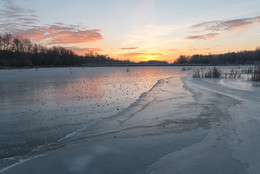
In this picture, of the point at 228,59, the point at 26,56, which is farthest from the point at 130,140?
the point at 228,59

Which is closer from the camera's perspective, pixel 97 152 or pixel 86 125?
pixel 97 152

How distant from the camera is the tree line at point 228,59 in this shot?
427 feet

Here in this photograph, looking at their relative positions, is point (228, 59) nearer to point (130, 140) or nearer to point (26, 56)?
point (26, 56)

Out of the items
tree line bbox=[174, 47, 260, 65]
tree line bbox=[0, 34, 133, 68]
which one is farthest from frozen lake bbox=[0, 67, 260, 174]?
tree line bbox=[174, 47, 260, 65]

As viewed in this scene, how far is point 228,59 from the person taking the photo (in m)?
148

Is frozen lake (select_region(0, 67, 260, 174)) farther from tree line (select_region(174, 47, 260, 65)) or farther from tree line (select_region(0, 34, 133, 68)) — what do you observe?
tree line (select_region(174, 47, 260, 65))

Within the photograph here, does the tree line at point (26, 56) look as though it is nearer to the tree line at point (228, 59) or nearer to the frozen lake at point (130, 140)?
the frozen lake at point (130, 140)

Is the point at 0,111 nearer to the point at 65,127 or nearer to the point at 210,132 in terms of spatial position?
the point at 65,127

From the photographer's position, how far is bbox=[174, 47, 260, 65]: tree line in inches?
5118

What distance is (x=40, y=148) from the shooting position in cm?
471

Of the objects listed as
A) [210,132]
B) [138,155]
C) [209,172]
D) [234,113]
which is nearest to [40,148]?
[138,155]

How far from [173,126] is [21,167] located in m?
4.59

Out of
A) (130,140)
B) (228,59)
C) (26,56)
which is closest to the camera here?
(130,140)

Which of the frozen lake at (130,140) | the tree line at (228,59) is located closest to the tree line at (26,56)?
the frozen lake at (130,140)
